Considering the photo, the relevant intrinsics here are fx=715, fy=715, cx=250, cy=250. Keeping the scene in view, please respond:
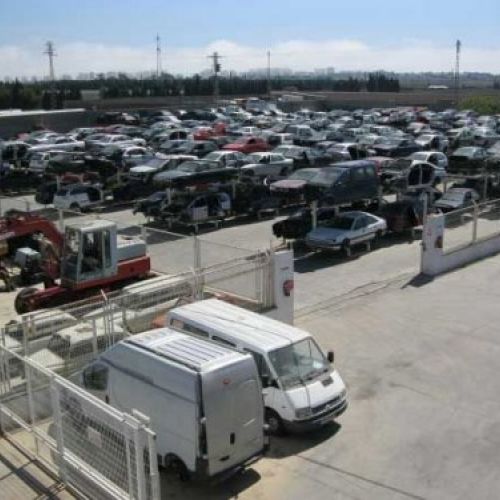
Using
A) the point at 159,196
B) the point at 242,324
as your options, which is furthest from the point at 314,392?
the point at 159,196

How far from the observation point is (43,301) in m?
18.3

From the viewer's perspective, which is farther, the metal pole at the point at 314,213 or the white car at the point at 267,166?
the white car at the point at 267,166

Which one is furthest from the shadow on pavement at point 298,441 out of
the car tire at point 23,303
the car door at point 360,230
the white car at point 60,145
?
the white car at point 60,145

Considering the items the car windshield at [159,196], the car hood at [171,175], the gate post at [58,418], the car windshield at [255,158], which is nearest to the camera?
the gate post at [58,418]

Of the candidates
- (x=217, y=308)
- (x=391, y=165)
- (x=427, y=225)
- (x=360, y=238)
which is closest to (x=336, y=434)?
(x=217, y=308)

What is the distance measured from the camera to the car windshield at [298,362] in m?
11.6

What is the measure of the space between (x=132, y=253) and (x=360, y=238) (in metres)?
7.97

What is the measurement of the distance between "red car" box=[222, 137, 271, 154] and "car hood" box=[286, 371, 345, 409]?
3227cm

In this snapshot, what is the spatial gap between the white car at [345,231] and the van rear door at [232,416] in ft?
44.5

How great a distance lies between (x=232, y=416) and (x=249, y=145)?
3540 centimetres

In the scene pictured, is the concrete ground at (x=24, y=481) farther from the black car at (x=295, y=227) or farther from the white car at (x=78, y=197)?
the white car at (x=78, y=197)

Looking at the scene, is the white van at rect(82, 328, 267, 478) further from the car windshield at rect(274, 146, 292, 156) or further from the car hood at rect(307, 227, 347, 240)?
the car windshield at rect(274, 146, 292, 156)

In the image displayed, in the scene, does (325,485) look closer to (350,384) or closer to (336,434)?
(336,434)

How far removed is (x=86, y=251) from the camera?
18.5m
